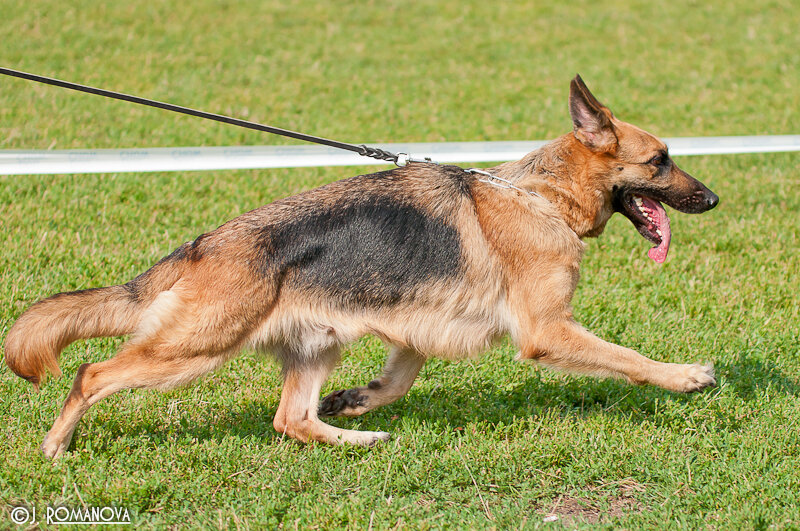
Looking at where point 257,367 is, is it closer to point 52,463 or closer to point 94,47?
point 52,463

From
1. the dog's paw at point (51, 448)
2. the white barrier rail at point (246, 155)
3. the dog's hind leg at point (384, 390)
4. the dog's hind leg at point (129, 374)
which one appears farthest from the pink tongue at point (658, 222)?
the dog's paw at point (51, 448)

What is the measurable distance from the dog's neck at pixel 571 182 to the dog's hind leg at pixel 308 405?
146 cm

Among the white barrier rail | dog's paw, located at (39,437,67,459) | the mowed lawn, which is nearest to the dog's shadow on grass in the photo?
the mowed lawn

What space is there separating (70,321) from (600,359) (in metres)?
2.72

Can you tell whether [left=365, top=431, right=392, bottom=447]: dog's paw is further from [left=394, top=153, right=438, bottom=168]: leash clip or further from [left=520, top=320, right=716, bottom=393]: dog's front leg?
[left=394, top=153, right=438, bottom=168]: leash clip

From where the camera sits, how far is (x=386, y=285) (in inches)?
173

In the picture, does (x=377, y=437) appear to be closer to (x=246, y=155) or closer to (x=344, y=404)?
(x=344, y=404)

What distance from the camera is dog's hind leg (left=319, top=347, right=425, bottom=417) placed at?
4975mm

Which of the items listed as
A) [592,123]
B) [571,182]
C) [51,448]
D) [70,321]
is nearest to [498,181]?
[571,182]

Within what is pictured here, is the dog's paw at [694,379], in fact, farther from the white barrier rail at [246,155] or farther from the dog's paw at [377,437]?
the white barrier rail at [246,155]

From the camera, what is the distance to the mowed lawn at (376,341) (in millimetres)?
4203

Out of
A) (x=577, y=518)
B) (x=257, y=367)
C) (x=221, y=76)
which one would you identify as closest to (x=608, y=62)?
(x=221, y=76)

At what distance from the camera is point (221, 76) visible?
1123cm

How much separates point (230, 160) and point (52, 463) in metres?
3.35
